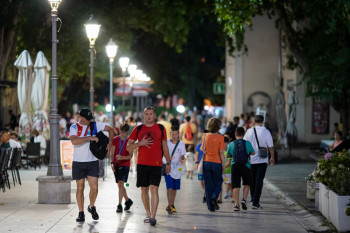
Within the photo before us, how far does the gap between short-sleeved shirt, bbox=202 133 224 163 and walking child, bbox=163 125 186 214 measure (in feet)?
1.46

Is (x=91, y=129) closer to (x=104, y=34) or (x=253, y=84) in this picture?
(x=104, y=34)

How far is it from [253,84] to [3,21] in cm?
2071

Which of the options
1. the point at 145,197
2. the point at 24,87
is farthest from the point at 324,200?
the point at 24,87

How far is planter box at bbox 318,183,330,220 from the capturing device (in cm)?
1244

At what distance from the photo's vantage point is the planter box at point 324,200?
12.4m

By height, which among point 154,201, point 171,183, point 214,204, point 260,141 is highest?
point 260,141

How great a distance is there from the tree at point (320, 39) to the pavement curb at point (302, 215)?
801cm

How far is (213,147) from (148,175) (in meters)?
2.01

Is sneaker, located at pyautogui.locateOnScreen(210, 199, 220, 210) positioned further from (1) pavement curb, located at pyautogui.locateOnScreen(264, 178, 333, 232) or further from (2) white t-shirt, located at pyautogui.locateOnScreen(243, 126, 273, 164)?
(1) pavement curb, located at pyautogui.locateOnScreen(264, 178, 333, 232)

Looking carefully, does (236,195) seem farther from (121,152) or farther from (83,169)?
(83,169)

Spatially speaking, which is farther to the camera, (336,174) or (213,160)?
(213,160)

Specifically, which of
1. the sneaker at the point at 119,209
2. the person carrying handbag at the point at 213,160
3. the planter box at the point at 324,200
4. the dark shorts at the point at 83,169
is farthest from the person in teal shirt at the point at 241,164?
the dark shorts at the point at 83,169

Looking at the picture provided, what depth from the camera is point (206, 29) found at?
72.6 meters

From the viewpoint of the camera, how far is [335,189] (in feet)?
38.8
